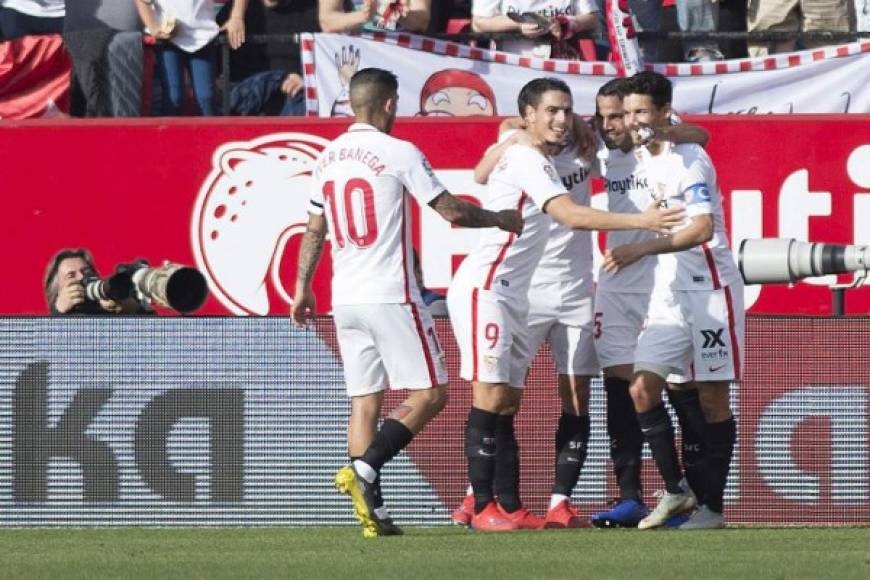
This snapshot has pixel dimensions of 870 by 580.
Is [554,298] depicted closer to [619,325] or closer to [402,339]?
[619,325]

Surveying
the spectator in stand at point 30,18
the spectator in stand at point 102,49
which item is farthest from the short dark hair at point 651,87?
the spectator in stand at point 30,18

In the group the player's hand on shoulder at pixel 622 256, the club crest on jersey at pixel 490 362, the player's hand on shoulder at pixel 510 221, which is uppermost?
the player's hand on shoulder at pixel 510 221

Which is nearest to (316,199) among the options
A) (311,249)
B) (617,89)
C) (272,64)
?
(311,249)

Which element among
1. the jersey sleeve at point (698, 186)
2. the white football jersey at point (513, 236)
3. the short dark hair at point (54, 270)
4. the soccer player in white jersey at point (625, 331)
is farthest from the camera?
the short dark hair at point (54, 270)

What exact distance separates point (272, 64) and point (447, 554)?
666 centimetres

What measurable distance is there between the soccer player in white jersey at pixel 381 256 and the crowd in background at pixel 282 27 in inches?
179

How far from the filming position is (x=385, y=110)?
9.26 m

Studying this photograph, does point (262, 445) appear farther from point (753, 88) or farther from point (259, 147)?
point (753, 88)

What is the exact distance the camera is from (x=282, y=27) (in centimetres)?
1434

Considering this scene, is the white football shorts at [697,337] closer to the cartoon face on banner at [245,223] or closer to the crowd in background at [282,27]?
the crowd in background at [282,27]

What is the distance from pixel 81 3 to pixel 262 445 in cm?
442

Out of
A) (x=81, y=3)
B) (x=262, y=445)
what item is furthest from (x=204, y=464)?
(x=81, y=3)

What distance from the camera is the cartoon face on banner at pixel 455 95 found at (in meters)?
13.7

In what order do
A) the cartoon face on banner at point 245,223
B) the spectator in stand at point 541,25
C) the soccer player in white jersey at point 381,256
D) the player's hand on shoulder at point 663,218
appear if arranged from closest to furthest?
the player's hand on shoulder at point 663,218 < the soccer player in white jersey at point 381,256 < the spectator in stand at point 541,25 < the cartoon face on banner at point 245,223
